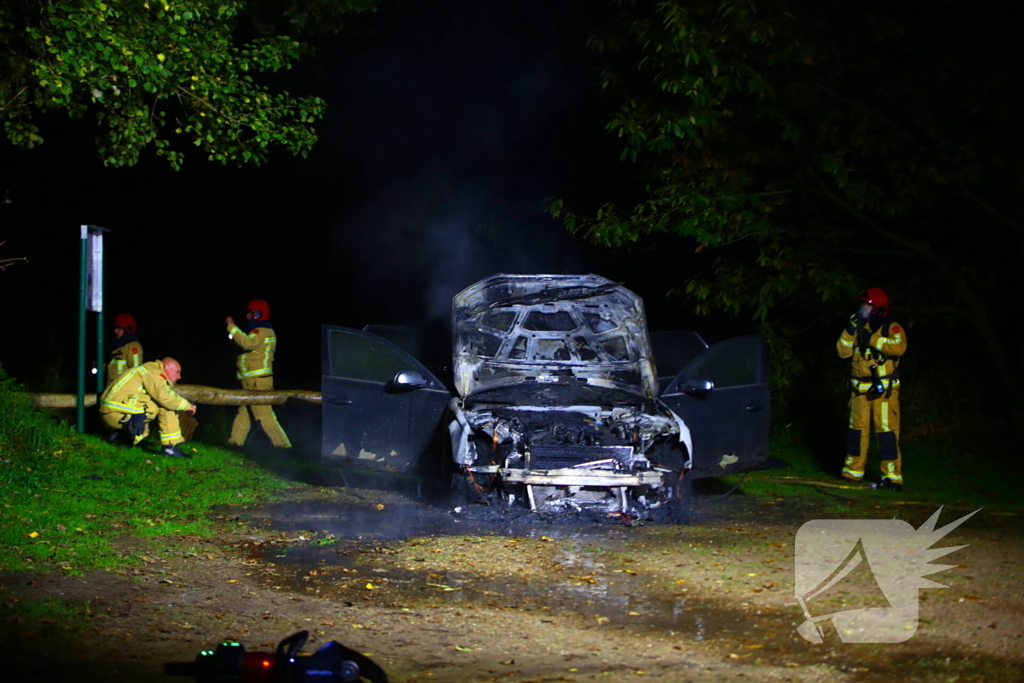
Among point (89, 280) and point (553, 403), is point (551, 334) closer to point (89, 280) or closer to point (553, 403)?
point (553, 403)

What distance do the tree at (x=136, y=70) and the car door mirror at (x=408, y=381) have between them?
4.50 m

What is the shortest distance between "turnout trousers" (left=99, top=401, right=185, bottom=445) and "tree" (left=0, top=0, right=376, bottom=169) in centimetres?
331

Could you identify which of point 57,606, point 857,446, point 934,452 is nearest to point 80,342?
point 57,606

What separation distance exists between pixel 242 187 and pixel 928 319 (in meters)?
16.5

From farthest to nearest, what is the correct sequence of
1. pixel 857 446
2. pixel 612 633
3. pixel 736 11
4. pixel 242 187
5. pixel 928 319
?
1. pixel 242 187
2. pixel 928 319
3. pixel 736 11
4. pixel 857 446
5. pixel 612 633

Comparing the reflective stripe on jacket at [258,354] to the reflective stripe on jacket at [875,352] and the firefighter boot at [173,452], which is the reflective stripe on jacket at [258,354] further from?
the reflective stripe on jacket at [875,352]

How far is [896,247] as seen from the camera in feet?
45.4

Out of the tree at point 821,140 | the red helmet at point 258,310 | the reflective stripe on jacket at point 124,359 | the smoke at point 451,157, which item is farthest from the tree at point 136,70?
the smoke at point 451,157

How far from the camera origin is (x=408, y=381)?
8.91 metres

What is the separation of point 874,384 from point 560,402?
3.47 m

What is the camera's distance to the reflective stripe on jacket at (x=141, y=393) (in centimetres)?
1087

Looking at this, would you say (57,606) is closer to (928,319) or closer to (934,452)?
(934,452)

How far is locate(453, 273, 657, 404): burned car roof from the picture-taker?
31.6ft

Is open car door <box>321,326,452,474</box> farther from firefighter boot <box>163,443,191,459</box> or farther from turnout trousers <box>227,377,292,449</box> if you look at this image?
turnout trousers <box>227,377,292,449</box>
